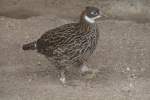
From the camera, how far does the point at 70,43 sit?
8625 mm

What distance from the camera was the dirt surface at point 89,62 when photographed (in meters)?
8.48

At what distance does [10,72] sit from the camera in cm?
902

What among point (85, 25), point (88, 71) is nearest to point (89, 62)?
point (88, 71)

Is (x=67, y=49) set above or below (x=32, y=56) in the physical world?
above

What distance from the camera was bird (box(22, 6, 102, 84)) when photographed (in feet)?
28.4

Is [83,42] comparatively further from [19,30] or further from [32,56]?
[19,30]

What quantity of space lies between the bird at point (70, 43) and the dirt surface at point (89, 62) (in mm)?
301

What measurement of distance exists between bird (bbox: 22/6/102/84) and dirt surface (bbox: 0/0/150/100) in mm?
301

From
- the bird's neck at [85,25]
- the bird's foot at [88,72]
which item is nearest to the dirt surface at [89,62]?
the bird's foot at [88,72]

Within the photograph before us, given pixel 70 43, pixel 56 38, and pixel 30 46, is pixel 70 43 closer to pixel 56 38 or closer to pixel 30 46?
pixel 56 38

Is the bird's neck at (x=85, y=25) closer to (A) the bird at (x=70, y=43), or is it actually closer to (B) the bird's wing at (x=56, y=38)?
(A) the bird at (x=70, y=43)

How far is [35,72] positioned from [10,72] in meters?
0.35

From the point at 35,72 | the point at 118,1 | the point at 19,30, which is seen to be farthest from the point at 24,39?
the point at 118,1

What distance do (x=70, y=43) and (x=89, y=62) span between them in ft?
2.80
